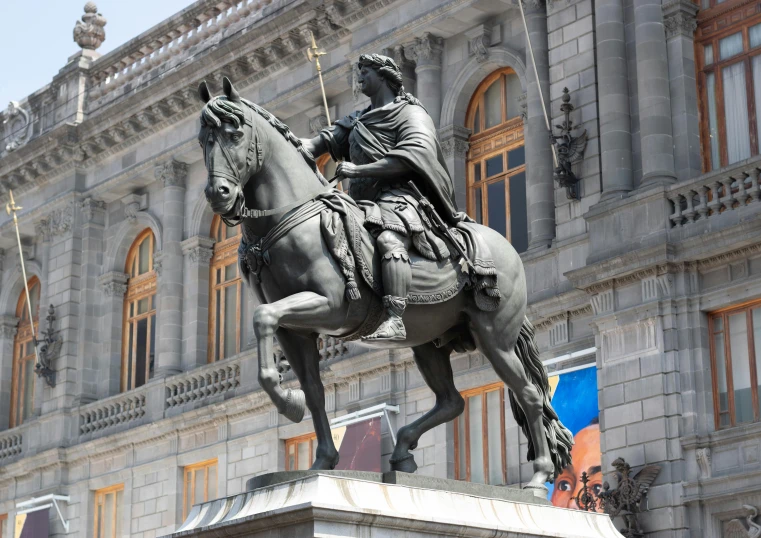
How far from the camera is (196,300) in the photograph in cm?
3556

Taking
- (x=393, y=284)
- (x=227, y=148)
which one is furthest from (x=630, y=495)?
(x=227, y=148)

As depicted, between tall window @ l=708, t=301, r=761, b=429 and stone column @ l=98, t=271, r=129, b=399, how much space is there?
18943 mm

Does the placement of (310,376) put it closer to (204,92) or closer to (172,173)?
(204,92)

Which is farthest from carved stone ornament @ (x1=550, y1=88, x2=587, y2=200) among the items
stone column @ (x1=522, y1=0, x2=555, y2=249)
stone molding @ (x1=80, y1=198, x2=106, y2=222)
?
stone molding @ (x1=80, y1=198, x2=106, y2=222)

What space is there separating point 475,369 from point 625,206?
469 centimetres

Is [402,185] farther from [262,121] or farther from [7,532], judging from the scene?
[7,532]

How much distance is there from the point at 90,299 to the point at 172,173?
4.44 meters

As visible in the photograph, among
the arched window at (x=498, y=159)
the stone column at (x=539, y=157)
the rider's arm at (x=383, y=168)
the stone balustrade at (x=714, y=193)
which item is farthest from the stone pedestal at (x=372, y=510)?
the arched window at (x=498, y=159)

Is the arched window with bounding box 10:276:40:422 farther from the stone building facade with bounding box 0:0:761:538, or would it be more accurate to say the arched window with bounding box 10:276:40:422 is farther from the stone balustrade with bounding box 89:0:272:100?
the stone balustrade with bounding box 89:0:272:100

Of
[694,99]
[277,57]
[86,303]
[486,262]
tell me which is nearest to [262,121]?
[486,262]

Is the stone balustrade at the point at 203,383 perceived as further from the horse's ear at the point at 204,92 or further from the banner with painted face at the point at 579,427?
the horse's ear at the point at 204,92

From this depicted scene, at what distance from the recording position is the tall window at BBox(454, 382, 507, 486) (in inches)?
1060

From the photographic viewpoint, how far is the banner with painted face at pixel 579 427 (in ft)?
80.4

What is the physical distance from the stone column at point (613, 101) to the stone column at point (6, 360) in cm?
2178
